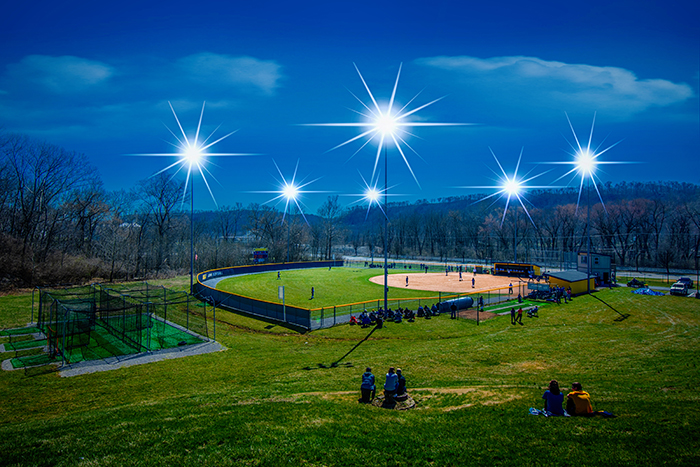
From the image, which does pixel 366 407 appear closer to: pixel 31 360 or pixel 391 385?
pixel 391 385

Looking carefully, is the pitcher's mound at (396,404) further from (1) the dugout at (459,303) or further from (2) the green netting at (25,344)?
(1) the dugout at (459,303)

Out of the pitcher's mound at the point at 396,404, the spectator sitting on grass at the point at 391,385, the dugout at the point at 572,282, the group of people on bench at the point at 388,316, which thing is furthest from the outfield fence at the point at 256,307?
the dugout at the point at 572,282

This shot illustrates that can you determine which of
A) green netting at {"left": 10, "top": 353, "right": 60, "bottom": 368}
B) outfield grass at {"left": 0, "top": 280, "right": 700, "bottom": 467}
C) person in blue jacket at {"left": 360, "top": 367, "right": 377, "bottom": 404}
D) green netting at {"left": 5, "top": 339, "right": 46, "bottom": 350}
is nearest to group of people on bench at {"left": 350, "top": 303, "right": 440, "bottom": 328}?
outfield grass at {"left": 0, "top": 280, "right": 700, "bottom": 467}

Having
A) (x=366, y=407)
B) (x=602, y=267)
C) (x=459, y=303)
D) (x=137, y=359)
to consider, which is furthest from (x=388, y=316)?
(x=602, y=267)

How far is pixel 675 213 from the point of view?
93062 millimetres

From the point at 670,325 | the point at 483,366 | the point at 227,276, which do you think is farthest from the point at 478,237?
the point at 483,366

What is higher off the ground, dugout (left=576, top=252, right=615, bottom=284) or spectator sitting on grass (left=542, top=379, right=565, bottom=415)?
dugout (left=576, top=252, right=615, bottom=284)

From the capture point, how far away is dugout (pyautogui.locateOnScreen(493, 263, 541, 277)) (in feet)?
204

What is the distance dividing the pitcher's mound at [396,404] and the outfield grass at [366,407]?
1.68ft

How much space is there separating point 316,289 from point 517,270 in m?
39.6

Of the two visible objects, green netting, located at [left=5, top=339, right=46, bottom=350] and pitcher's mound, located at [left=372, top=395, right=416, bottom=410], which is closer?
pitcher's mound, located at [left=372, top=395, right=416, bottom=410]

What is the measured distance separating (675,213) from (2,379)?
12847cm

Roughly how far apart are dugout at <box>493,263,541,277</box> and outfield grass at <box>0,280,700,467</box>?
38.9 meters

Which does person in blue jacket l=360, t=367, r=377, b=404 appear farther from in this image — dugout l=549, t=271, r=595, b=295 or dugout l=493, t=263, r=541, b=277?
dugout l=493, t=263, r=541, b=277
